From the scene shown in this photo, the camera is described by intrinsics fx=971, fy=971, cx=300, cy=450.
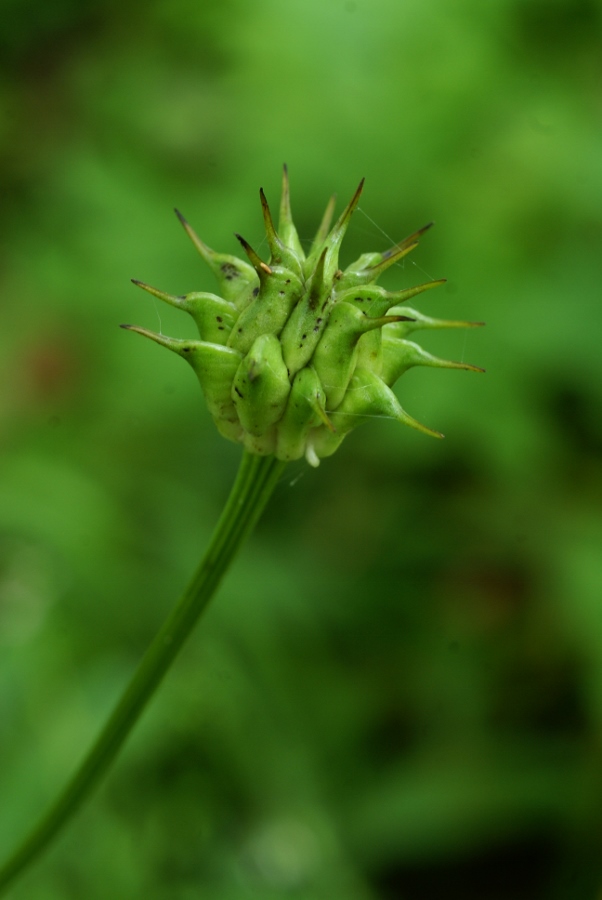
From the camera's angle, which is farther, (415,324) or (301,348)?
(415,324)

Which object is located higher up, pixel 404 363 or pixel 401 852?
pixel 404 363

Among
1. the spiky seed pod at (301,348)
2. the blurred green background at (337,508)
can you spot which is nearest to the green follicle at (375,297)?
the spiky seed pod at (301,348)

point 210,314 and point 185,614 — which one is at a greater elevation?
point 210,314

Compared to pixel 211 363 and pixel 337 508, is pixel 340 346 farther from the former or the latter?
pixel 337 508

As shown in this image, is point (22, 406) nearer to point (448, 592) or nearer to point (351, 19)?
point (448, 592)

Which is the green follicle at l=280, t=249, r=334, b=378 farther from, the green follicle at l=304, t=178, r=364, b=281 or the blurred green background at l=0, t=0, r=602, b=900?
the blurred green background at l=0, t=0, r=602, b=900

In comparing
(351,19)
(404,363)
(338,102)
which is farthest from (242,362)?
(351,19)

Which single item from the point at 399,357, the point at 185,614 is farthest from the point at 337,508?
the point at 399,357
